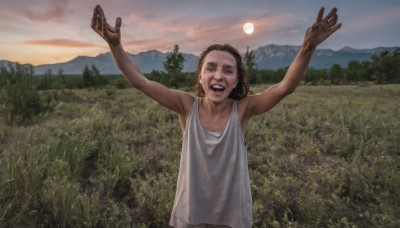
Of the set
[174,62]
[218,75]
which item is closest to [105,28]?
[218,75]

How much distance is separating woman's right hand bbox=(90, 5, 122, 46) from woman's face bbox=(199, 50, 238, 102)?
65cm

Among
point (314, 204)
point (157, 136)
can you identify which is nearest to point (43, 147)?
point (157, 136)

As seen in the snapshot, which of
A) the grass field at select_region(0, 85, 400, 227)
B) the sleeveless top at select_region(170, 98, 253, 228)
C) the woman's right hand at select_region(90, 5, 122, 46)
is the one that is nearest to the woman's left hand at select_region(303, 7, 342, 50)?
the sleeveless top at select_region(170, 98, 253, 228)

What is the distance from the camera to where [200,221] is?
194cm

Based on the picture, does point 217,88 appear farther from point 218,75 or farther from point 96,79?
point 96,79

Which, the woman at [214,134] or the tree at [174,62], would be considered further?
the tree at [174,62]

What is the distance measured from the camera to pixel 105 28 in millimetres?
1856

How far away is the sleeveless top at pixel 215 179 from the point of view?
1.88 m

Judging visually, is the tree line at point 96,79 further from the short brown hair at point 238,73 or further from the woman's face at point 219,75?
the woman's face at point 219,75

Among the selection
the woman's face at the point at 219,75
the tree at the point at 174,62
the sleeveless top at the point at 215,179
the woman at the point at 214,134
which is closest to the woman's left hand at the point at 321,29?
the woman at the point at 214,134

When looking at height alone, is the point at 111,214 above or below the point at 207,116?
below

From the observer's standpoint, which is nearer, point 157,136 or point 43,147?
point 43,147

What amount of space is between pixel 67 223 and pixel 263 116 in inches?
268

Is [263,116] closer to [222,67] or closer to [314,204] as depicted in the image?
[314,204]
